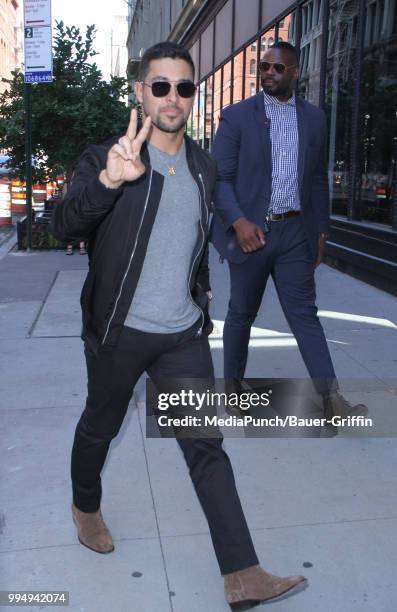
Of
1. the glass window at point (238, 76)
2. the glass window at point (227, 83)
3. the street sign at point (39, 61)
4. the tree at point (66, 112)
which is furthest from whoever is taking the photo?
the glass window at point (227, 83)

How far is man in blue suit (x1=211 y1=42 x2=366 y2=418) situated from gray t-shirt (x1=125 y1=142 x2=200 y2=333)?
128 centimetres

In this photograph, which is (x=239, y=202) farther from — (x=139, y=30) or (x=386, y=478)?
(x=139, y=30)

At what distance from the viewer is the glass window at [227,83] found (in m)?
17.1

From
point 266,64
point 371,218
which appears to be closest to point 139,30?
point 371,218

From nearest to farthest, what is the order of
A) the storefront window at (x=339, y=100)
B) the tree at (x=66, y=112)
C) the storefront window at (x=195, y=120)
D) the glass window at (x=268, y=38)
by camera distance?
the storefront window at (x=339, y=100) < the tree at (x=66, y=112) < the glass window at (x=268, y=38) < the storefront window at (x=195, y=120)

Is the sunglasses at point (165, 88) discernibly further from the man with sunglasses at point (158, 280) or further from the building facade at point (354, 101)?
the building facade at point (354, 101)

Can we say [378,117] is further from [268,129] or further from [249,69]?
[249,69]

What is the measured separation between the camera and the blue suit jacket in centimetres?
390

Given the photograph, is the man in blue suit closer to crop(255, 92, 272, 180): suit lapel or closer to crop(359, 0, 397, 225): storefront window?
crop(255, 92, 272, 180): suit lapel

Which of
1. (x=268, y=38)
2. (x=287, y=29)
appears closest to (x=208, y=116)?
(x=268, y=38)

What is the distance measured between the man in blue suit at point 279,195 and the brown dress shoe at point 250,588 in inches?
66.4

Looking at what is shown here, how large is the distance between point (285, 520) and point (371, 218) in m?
6.74

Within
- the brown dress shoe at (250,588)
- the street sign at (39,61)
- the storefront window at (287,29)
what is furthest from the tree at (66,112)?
the brown dress shoe at (250,588)

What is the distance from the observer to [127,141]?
7.54 ft
